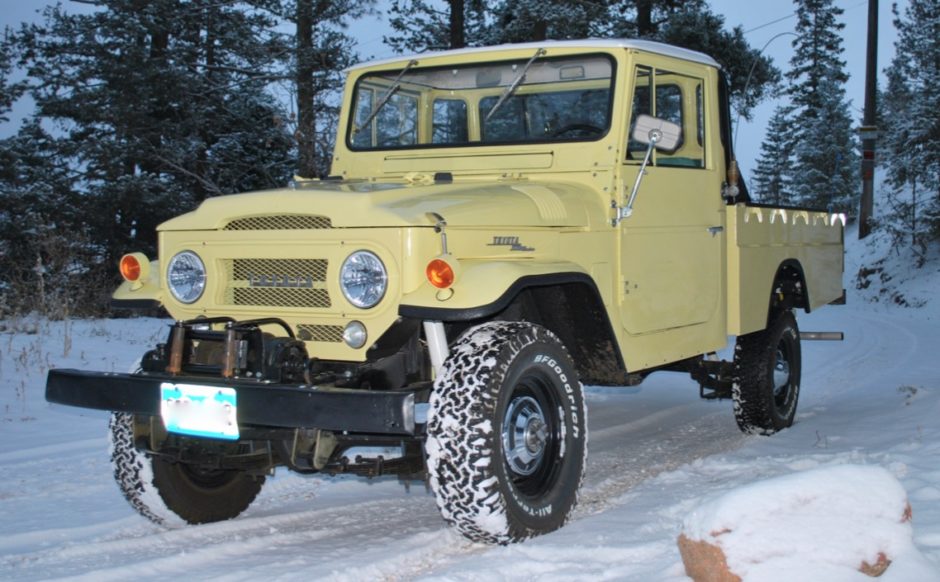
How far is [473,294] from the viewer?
394 cm

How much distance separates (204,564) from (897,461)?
366 centimetres

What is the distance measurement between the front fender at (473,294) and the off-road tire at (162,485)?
5.08 ft

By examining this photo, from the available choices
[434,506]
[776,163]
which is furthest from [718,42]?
[776,163]

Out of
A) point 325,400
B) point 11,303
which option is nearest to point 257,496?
point 325,400

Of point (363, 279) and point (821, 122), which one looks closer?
point (363, 279)

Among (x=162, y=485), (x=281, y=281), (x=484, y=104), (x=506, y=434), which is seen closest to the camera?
(x=506, y=434)

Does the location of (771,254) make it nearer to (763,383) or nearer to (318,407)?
(763,383)

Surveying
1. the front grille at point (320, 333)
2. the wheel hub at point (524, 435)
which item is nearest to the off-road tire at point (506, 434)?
the wheel hub at point (524, 435)

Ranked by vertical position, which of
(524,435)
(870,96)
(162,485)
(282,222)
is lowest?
(162,485)

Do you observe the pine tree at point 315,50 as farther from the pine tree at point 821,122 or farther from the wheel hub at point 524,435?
the pine tree at point 821,122

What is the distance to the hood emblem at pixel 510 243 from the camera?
446 centimetres

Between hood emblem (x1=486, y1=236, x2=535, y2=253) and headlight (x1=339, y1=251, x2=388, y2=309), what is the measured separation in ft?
1.82

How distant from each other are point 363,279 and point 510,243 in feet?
2.42

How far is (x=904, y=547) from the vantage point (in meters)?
3.48
